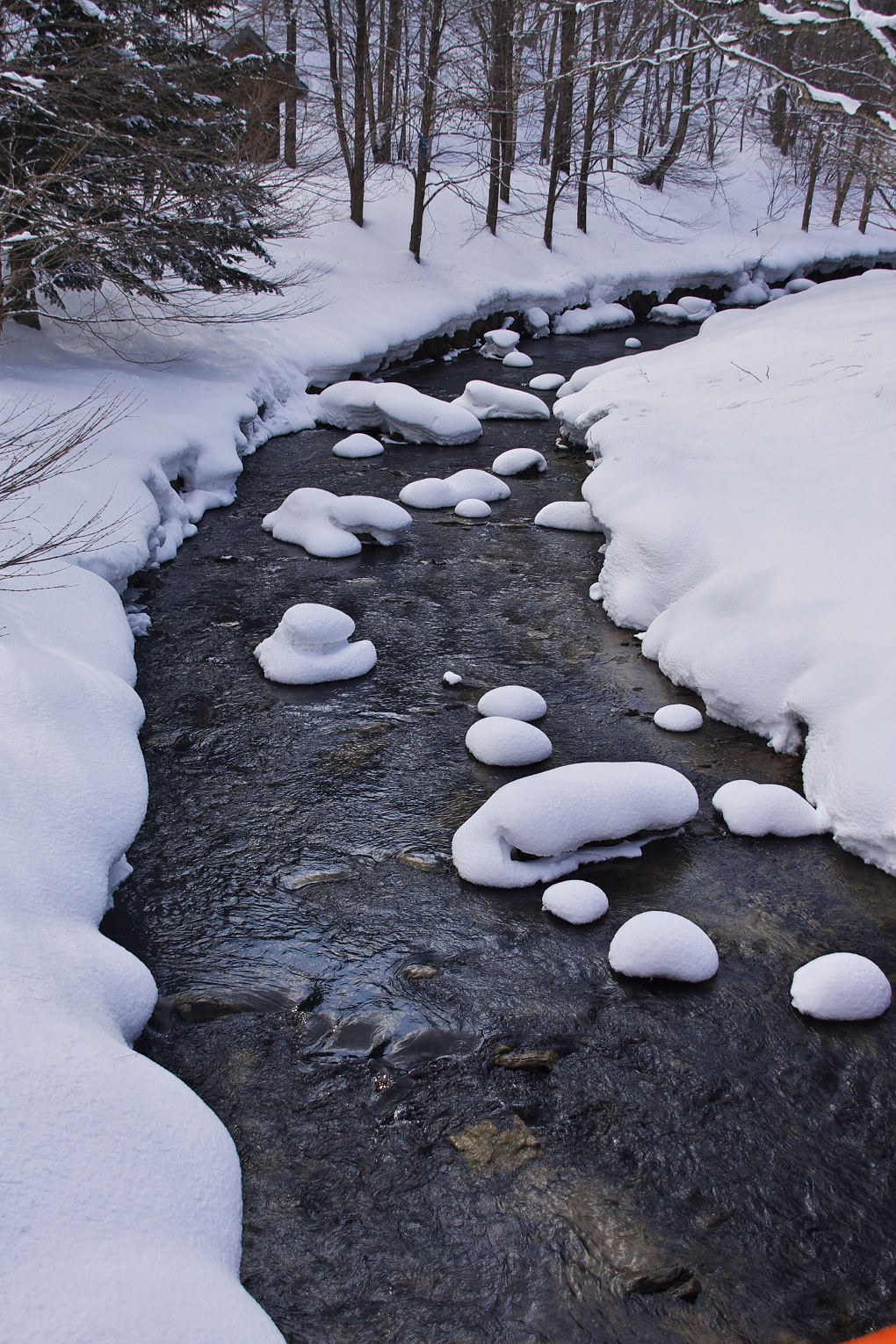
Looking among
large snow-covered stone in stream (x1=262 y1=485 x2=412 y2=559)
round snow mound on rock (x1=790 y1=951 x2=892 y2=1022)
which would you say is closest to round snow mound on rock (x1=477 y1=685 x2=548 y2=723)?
round snow mound on rock (x1=790 y1=951 x2=892 y2=1022)

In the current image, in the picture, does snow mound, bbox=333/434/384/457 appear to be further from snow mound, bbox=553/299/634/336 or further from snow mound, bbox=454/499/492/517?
snow mound, bbox=553/299/634/336

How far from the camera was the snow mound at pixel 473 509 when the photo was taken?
9945mm

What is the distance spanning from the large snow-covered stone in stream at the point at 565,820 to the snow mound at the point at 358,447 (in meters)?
7.40

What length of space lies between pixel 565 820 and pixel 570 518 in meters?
5.26

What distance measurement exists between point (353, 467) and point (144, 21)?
16.8 ft

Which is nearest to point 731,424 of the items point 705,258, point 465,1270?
point 465,1270

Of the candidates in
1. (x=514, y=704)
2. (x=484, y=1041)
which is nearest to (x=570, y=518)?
(x=514, y=704)

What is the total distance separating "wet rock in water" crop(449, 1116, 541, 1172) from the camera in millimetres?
3525

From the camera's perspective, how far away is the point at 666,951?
430 cm

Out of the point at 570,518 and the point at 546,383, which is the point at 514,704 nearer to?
the point at 570,518

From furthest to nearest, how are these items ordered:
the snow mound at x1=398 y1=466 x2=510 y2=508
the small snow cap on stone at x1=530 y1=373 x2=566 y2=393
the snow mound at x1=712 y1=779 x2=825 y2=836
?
the small snow cap on stone at x1=530 y1=373 x2=566 y2=393 → the snow mound at x1=398 y1=466 x2=510 y2=508 → the snow mound at x1=712 y1=779 x2=825 y2=836

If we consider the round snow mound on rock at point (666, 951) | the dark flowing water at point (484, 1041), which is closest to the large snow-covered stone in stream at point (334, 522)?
the dark flowing water at point (484, 1041)

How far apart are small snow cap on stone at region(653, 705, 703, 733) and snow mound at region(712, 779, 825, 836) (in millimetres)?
939

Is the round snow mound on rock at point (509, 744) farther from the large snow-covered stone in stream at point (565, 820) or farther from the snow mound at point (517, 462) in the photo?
the snow mound at point (517, 462)
